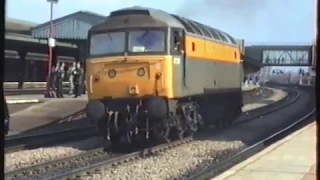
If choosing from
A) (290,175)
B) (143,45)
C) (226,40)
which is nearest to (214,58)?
(226,40)

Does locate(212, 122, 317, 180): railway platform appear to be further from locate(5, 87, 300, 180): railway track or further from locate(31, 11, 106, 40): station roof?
locate(31, 11, 106, 40): station roof

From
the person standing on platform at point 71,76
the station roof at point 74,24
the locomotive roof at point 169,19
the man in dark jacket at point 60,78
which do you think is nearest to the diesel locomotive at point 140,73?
the locomotive roof at point 169,19

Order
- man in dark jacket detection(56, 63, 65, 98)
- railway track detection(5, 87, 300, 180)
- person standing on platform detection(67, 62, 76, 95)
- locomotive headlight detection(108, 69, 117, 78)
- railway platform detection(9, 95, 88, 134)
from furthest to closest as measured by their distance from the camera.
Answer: person standing on platform detection(67, 62, 76, 95), man in dark jacket detection(56, 63, 65, 98), railway platform detection(9, 95, 88, 134), locomotive headlight detection(108, 69, 117, 78), railway track detection(5, 87, 300, 180)

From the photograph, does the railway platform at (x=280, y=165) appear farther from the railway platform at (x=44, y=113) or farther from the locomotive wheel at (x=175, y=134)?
the railway platform at (x=44, y=113)

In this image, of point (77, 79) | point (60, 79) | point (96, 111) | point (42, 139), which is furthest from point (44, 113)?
point (96, 111)

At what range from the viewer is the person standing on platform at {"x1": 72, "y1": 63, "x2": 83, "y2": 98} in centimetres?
2388

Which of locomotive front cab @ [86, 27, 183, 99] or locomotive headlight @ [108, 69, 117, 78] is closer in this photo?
locomotive front cab @ [86, 27, 183, 99]

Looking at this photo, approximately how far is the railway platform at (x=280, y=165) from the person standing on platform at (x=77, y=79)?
43.6 feet

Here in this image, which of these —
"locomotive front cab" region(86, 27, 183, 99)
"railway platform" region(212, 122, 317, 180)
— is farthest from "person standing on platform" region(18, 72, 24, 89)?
"railway platform" region(212, 122, 317, 180)

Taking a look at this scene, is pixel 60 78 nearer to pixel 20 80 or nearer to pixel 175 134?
pixel 20 80

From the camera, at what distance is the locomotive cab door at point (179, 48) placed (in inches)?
491

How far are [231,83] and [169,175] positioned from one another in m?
8.35

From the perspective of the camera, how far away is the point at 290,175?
8.08m

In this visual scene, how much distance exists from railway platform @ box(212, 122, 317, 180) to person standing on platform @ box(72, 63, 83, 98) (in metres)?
13.3
